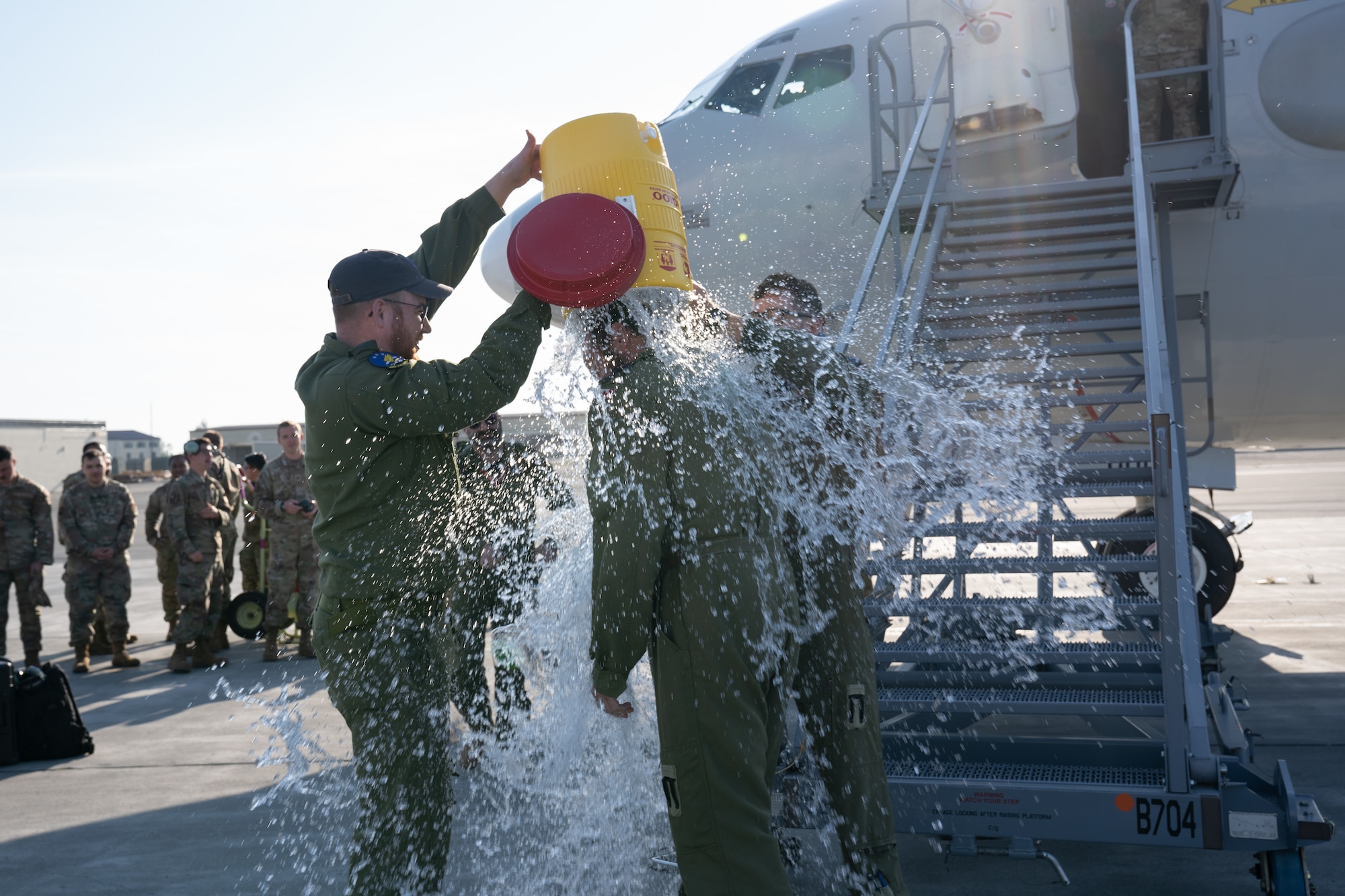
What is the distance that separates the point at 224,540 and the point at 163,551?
0.65 metres

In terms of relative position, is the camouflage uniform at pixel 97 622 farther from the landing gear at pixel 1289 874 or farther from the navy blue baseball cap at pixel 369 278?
the landing gear at pixel 1289 874

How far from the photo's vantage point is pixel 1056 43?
18.7 ft

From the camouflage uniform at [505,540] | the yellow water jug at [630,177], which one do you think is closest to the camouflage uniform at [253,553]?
the camouflage uniform at [505,540]

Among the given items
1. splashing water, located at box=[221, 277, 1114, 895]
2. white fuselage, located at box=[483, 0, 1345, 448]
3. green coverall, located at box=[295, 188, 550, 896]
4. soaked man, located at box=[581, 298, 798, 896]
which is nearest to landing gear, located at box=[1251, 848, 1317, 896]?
splashing water, located at box=[221, 277, 1114, 895]

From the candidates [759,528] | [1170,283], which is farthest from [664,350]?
[1170,283]

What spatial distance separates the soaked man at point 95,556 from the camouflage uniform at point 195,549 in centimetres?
36

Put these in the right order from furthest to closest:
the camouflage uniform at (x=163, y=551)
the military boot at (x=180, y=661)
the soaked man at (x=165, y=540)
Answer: the camouflage uniform at (x=163, y=551), the soaked man at (x=165, y=540), the military boot at (x=180, y=661)

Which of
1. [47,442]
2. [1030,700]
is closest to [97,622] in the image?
[1030,700]

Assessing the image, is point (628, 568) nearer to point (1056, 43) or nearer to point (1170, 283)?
point (1170, 283)

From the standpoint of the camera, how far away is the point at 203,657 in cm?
859

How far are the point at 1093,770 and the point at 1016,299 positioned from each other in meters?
2.76

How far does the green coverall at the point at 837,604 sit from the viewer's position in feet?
9.96

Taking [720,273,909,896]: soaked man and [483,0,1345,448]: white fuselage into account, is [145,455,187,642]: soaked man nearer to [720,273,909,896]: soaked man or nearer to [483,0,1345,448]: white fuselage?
[483,0,1345,448]: white fuselage

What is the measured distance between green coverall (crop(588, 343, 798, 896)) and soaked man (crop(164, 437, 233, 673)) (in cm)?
686
